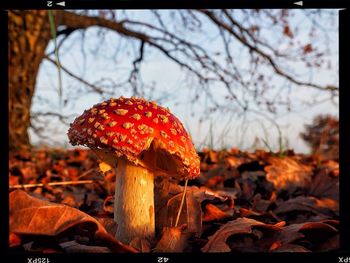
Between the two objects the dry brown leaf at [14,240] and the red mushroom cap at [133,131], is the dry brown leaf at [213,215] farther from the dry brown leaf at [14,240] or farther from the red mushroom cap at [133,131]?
the dry brown leaf at [14,240]

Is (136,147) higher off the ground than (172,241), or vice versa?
(136,147)

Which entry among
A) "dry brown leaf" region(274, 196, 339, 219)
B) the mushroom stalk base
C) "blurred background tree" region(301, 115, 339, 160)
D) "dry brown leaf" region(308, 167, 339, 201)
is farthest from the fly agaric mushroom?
"blurred background tree" region(301, 115, 339, 160)

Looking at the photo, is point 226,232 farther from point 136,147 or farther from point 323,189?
point 323,189

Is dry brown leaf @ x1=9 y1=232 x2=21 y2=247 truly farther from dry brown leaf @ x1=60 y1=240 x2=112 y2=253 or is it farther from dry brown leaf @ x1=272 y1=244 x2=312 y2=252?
dry brown leaf @ x1=272 y1=244 x2=312 y2=252

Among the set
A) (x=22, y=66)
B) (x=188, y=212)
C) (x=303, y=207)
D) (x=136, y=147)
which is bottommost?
(x=303, y=207)

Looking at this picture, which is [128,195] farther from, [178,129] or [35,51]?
[35,51]

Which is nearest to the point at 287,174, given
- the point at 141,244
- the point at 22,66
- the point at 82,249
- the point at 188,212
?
the point at 188,212

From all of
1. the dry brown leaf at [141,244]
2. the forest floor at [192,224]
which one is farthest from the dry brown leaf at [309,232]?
the dry brown leaf at [141,244]
